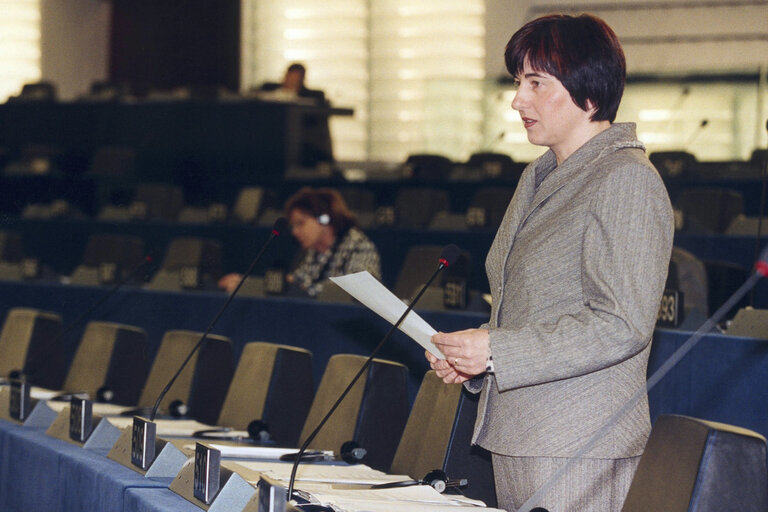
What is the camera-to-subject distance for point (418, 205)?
19.6 ft

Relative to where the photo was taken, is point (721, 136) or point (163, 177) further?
point (163, 177)

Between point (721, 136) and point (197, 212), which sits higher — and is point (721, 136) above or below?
above

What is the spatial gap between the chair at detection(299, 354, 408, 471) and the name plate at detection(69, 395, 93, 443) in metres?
0.55

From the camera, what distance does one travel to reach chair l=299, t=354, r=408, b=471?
8.19 ft

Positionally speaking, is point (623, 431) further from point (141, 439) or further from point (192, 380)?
point (192, 380)

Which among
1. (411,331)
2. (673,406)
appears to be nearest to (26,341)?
(673,406)

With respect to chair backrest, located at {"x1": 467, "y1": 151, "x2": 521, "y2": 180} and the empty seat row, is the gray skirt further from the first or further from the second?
chair backrest, located at {"x1": 467, "y1": 151, "x2": 521, "y2": 180}

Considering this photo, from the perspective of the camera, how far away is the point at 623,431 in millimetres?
1424

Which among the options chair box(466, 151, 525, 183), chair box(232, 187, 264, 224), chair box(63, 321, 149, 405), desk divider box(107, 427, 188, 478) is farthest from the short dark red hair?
chair box(232, 187, 264, 224)

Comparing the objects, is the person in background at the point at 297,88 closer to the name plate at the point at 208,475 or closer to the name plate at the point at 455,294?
the name plate at the point at 455,294

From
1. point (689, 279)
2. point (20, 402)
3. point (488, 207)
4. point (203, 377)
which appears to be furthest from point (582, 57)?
point (488, 207)

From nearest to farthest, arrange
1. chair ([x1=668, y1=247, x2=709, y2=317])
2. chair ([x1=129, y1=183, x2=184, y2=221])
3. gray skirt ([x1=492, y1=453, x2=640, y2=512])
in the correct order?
gray skirt ([x1=492, y1=453, x2=640, y2=512]) → chair ([x1=668, y1=247, x2=709, y2=317]) → chair ([x1=129, y1=183, x2=184, y2=221])

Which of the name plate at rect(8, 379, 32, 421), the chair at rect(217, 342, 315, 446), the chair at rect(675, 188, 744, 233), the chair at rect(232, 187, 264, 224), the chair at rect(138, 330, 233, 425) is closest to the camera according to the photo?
the name plate at rect(8, 379, 32, 421)

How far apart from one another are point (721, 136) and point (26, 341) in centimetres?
448
